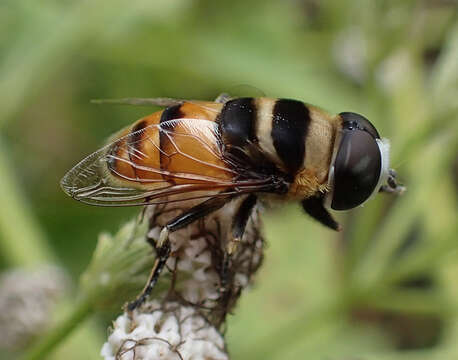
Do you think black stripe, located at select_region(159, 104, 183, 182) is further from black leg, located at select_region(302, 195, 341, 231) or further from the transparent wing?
black leg, located at select_region(302, 195, 341, 231)

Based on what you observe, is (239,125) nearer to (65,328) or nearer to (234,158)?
(234,158)

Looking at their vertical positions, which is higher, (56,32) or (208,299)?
(56,32)

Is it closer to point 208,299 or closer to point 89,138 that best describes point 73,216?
point 89,138

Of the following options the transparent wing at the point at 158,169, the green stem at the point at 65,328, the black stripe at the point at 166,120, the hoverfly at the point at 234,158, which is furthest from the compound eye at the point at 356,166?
the green stem at the point at 65,328

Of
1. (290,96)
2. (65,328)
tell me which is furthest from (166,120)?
(290,96)

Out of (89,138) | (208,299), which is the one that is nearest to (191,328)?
(208,299)

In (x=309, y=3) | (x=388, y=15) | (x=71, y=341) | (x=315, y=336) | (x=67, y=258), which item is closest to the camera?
(x=388, y=15)

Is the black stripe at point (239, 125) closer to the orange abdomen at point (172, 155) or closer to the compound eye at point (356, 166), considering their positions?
the orange abdomen at point (172, 155)

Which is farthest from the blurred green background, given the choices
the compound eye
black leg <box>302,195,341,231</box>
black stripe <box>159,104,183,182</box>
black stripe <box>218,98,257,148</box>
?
black stripe <box>159,104,183,182</box>
